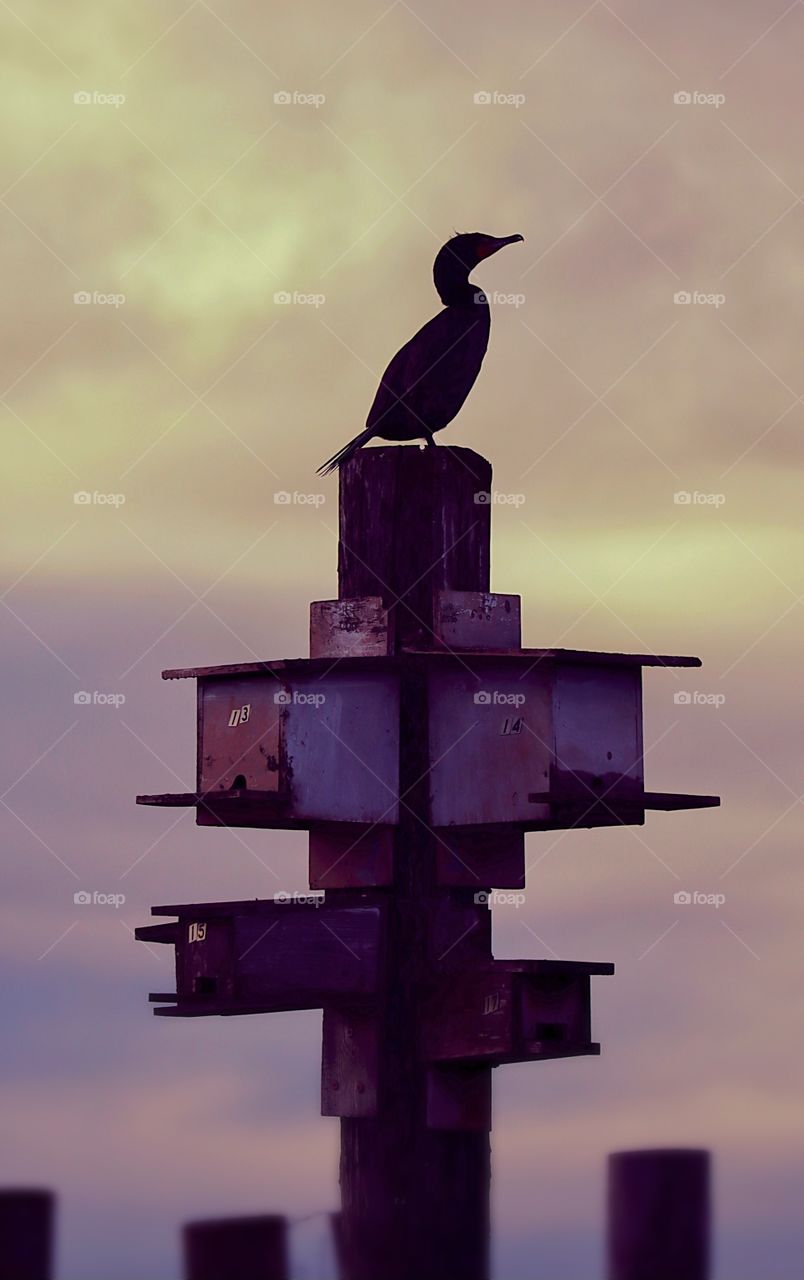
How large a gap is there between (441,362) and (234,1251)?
171 inches

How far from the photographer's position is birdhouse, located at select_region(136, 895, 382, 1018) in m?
8.43

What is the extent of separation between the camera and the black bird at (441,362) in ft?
31.9

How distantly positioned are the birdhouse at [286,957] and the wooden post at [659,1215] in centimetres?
200

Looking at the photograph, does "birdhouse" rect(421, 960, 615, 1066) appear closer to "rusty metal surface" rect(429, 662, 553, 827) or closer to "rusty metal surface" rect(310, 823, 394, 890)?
"rusty metal surface" rect(310, 823, 394, 890)

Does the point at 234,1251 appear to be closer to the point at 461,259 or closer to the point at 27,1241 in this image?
the point at 27,1241

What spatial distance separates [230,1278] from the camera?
6684 millimetres

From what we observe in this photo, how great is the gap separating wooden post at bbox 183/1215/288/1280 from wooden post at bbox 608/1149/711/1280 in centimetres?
101

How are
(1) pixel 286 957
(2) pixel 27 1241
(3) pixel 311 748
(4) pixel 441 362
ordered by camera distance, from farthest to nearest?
1. (4) pixel 441 362
2. (3) pixel 311 748
3. (1) pixel 286 957
4. (2) pixel 27 1241

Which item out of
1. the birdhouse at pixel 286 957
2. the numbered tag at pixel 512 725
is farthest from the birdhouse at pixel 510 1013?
the numbered tag at pixel 512 725

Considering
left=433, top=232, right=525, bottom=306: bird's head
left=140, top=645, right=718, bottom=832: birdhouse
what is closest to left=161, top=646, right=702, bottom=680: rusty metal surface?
left=140, top=645, right=718, bottom=832: birdhouse

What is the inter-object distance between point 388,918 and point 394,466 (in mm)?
1782

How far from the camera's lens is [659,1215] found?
667cm

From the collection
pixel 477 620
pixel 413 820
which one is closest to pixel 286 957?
pixel 413 820

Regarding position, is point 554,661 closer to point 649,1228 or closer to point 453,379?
point 453,379
